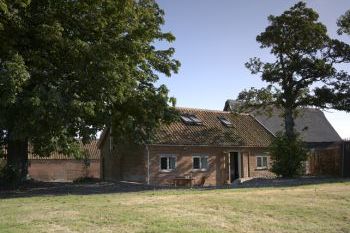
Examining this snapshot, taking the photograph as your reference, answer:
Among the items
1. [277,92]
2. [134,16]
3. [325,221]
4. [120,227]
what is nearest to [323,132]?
[277,92]

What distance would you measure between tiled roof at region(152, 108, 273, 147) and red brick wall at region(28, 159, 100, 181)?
874 inches

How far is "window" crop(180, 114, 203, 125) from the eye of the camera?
136 feet

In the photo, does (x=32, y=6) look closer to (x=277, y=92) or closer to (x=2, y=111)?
(x=2, y=111)

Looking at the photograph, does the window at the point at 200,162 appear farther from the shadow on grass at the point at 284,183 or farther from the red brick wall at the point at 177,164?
the shadow on grass at the point at 284,183

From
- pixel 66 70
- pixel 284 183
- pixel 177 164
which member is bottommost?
pixel 284 183

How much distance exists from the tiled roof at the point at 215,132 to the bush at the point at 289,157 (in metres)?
6.59

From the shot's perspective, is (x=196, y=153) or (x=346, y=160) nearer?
(x=346, y=160)

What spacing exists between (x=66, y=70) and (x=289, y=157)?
17015 millimetres

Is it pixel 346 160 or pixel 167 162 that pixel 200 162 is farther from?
pixel 346 160

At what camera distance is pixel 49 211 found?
1552 centimetres

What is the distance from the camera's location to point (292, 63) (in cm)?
3603

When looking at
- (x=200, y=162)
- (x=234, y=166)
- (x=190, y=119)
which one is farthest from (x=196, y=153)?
(x=234, y=166)

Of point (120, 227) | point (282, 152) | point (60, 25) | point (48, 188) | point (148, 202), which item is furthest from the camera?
point (282, 152)

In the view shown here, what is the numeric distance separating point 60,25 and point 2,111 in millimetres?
4761
